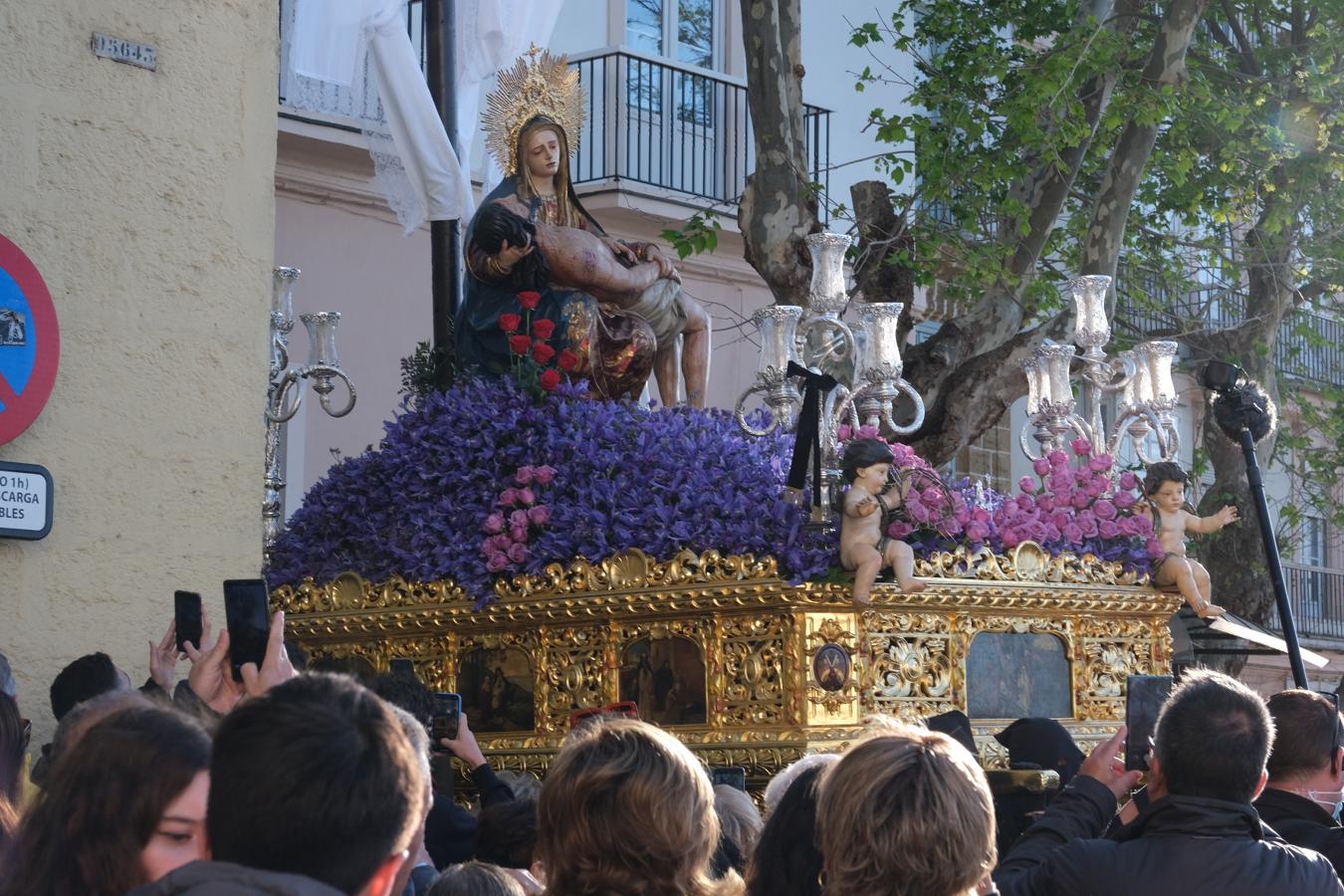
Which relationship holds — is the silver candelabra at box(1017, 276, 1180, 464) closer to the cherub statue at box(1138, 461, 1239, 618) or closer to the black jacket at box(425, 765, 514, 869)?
the cherub statue at box(1138, 461, 1239, 618)

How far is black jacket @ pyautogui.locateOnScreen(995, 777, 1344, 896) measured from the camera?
12.4ft

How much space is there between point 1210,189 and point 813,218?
4.33m

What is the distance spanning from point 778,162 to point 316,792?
364 inches

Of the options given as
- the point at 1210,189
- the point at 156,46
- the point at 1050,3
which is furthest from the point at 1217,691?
the point at 1210,189

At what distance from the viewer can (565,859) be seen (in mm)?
3305

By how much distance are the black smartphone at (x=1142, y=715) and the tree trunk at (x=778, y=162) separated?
6734 millimetres

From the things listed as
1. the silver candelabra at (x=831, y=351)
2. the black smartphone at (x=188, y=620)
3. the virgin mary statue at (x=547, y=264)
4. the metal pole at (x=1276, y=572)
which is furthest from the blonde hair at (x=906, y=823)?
the virgin mary statue at (x=547, y=264)

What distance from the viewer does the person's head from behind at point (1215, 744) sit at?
12.5ft

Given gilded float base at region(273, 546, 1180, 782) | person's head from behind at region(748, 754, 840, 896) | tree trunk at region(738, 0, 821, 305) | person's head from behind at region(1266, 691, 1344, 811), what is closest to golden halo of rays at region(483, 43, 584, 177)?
tree trunk at region(738, 0, 821, 305)

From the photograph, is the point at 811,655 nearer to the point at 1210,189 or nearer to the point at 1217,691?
the point at 1217,691

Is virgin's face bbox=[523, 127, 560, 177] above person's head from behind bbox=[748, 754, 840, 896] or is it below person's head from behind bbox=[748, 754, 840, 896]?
above

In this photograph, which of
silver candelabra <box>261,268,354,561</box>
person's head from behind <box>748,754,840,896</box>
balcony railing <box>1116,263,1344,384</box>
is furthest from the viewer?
balcony railing <box>1116,263,1344,384</box>

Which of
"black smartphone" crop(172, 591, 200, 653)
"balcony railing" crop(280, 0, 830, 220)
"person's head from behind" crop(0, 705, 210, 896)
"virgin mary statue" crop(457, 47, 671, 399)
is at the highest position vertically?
"balcony railing" crop(280, 0, 830, 220)

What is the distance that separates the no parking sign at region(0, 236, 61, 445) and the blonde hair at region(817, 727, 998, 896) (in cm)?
363
